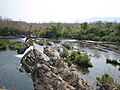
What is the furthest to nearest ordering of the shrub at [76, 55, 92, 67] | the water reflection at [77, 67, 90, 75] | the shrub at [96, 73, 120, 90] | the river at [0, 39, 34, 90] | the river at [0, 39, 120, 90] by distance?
the shrub at [76, 55, 92, 67]
the water reflection at [77, 67, 90, 75]
the river at [0, 39, 120, 90]
the river at [0, 39, 34, 90]
the shrub at [96, 73, 120, 90]

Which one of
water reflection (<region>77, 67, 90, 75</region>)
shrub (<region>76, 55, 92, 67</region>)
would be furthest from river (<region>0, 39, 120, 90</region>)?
shrub (<region>76, 55, 92, 67</region>)

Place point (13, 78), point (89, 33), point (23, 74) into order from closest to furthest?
point (13, 78) < point (23, 74) < point (89, 33)

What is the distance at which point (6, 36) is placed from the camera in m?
107

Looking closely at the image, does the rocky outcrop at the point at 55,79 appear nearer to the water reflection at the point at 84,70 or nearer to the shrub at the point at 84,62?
the water reflection at the point at 84,70

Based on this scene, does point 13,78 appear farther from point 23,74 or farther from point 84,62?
point 84,62

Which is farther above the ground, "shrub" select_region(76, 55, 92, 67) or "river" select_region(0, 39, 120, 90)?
"shrub" select_region(76, 55, 92, 67)

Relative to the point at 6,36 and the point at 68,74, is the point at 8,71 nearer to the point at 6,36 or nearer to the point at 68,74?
the point at 68,74

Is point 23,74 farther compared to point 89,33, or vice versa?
point 89,33

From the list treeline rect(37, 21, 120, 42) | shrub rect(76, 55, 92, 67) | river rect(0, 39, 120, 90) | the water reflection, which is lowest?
the water reflection

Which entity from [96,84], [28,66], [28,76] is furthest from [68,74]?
[28,66]

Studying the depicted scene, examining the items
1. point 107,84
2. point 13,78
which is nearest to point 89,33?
point 13,78

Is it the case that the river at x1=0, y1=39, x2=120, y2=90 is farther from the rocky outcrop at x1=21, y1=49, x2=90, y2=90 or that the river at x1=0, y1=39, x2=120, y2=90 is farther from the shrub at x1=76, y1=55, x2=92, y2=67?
the rocky outcrop at x1=21, y1=49, x2=90, y2=90

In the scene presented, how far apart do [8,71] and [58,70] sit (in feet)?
35.3

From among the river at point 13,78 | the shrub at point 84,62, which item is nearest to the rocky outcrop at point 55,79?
the river at point 13,78
